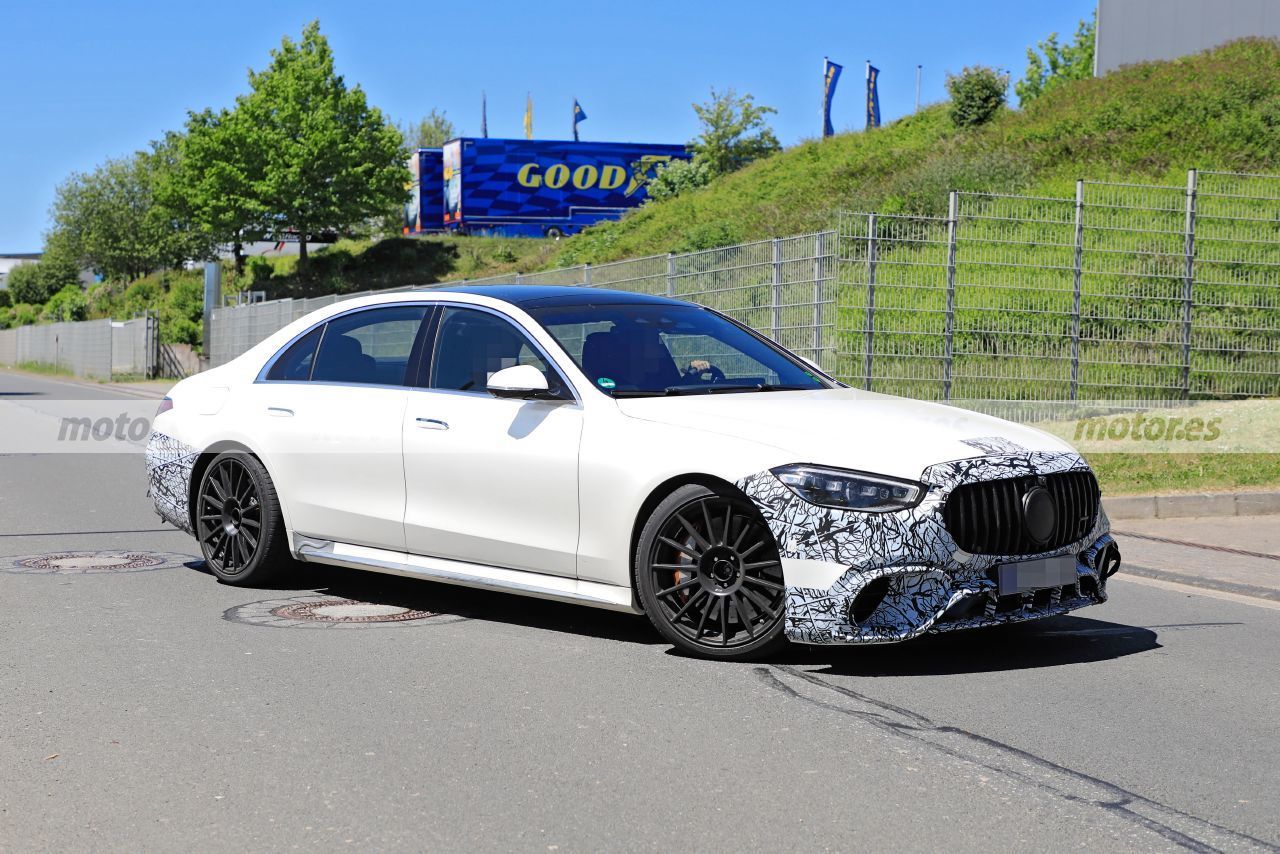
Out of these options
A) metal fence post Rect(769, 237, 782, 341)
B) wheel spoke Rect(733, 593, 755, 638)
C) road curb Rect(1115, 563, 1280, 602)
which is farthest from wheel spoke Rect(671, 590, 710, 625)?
metal fence post Rect(769, 237, 782, 341)

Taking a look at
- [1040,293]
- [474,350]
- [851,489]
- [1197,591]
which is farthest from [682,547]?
[1040,293]

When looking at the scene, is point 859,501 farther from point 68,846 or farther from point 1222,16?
point 1222,16

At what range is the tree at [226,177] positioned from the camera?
212 feet

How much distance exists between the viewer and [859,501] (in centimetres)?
563

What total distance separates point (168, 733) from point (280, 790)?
0.83m

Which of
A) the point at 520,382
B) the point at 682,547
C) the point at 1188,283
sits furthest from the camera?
the point at 1188,283

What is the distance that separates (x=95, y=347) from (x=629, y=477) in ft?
179

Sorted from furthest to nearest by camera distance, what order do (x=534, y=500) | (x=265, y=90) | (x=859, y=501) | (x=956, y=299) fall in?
(x=265, y=90), (x=956, y=299), (x=534, y=500), (x=859, y=501)

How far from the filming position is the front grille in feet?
18.5

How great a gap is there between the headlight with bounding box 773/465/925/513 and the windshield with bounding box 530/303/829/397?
1089 millimetres

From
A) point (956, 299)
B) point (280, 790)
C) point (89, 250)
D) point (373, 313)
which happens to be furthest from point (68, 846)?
point (89, 250)

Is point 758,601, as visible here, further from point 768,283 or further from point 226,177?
point 226,177

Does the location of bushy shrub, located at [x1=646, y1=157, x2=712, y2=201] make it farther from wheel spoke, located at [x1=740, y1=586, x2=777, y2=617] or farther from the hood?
wheel spoke, located at [x1=740, y1=586, x2=777, y2=617]

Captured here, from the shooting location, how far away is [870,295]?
16625 millimetres
